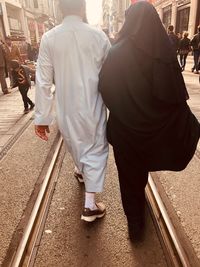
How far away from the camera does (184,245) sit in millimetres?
2213

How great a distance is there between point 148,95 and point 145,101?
5 cm

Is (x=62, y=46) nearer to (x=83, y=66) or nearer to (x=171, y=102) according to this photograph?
(x=83, y=66)

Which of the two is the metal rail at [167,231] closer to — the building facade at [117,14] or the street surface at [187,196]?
the street surface at [187,196]

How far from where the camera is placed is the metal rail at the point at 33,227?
211cm

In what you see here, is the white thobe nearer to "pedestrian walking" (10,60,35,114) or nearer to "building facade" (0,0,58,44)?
"pedestrian walking" (10,60,35,114)

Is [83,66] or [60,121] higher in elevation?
[83,66]

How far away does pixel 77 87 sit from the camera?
2211 mm

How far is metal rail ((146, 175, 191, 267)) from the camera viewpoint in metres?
2.07

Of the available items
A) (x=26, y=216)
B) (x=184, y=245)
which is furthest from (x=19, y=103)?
(x=184, y=245)

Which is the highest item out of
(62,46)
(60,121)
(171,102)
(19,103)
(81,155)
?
(62,46)

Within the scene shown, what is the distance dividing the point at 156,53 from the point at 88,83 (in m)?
0.62

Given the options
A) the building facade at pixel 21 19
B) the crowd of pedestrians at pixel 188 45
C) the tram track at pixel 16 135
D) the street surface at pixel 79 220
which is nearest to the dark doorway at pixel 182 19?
the crowd of pedestrians at pixel 188 45

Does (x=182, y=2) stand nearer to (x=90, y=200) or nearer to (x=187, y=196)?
(x=187, y=196)

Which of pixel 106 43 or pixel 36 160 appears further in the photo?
pixel 36 160
